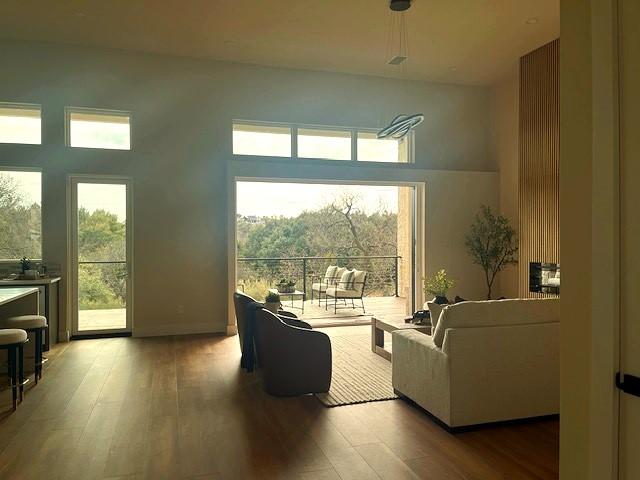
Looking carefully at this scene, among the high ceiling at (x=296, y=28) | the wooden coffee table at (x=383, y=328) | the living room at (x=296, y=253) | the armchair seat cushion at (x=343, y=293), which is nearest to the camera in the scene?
the living room at (x=296, y=253)

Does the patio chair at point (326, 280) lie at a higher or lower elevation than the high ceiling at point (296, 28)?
lower

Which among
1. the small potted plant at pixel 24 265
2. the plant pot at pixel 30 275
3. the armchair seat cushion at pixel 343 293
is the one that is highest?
the small potted plant at pixel 24 265

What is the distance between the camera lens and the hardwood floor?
2773 mm

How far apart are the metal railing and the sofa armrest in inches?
164

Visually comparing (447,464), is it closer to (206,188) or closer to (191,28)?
(206,188)

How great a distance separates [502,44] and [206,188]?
15.8ft

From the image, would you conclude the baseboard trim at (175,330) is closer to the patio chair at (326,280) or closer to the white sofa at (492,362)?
the patio chair at (326,280)

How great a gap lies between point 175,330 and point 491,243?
5.35 m

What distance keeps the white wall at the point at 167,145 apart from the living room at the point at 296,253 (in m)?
0.03

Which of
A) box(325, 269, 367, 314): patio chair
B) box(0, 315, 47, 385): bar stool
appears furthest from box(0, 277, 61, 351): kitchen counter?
box(325, 269, 367, 314): patio chair

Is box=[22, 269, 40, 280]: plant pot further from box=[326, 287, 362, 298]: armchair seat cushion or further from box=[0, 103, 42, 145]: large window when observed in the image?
box=[326, 287, 362, 298]: armchair seat cushion

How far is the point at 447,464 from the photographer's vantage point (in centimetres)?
283

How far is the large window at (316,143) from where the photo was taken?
7379 millimetres

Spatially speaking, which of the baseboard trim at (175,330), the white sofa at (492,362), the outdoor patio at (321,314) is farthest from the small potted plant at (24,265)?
the white sofa at (492,362)
